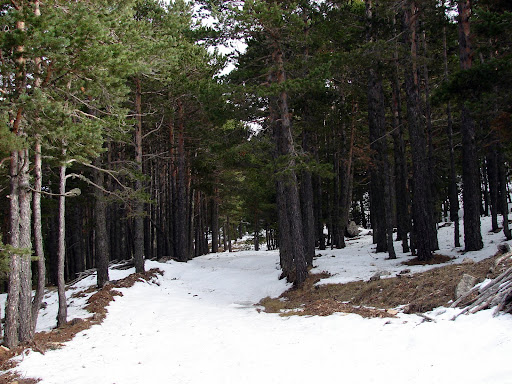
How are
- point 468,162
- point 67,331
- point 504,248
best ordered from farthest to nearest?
point 468,162
point 504,248
point 67,331

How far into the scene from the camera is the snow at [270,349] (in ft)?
16.1

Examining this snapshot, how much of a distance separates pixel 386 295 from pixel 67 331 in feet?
25.9

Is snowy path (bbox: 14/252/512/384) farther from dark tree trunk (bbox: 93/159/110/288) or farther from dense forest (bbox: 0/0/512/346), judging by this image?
dark tree trunk (bbox: 93/159/110/288)

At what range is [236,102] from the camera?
1383cm

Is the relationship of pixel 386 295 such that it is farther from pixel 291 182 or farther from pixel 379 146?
pixel 379 146

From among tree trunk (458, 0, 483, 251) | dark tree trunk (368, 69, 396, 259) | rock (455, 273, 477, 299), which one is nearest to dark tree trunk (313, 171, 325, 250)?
dark tree trunk (368, 69, 396, 259)

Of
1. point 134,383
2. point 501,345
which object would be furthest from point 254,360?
point 501,345

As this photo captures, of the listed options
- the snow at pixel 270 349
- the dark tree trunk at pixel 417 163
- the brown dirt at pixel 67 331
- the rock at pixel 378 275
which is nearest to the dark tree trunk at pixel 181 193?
the brown dirt at pixel 67 331

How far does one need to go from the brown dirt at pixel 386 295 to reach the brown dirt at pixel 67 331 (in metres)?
5.00

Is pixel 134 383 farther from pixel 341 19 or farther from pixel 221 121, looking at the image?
pixel 341 19

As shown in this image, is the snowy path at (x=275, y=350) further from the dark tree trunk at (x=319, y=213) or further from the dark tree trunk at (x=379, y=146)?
the dark tree trunk at (x=319, y=213)

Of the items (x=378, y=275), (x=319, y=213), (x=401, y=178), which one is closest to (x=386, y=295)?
(x=378, y=275)

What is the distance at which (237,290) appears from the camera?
52.8 feet

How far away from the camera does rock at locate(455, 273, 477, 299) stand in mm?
7320
